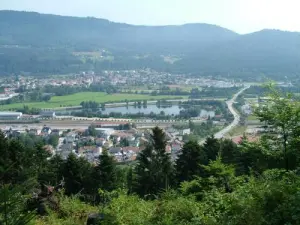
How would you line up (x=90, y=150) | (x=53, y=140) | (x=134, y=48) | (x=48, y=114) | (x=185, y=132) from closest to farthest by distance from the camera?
(x=90, y=150), (x=53, y=140), (x=185, y=132), (x=48, y=114), (x=134, y=48)

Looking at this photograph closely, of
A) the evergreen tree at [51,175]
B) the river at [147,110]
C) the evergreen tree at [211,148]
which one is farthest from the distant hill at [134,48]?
the evergreen tree at [51,175]

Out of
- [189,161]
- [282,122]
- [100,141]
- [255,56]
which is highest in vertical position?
[255,56]

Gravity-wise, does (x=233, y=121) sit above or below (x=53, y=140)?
above

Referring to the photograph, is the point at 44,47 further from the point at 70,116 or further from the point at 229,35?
the point at 70,116

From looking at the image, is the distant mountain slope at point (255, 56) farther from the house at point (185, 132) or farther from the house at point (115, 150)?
the house at point (115, 150)

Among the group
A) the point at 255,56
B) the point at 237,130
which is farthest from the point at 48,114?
the point at 255,56

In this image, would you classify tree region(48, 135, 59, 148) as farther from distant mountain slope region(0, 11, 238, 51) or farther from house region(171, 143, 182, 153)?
distant mountain slope region(0, 11, 238, 51)

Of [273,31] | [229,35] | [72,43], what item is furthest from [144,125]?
[229,35]

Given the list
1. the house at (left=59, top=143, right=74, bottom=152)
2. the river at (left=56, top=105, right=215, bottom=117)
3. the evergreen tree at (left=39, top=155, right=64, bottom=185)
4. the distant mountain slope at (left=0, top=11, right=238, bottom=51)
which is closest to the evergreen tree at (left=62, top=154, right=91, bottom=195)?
the evergreen tree at (left=39, top=155, right=64, bottom=185)

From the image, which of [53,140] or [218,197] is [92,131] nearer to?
[53,140]
